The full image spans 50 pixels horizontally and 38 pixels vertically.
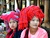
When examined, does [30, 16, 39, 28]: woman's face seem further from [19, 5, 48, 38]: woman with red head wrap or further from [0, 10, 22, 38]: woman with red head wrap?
[0, 10, 22, 38]: woman with red head wrap

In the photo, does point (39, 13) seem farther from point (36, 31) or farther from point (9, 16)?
point (9, 16)

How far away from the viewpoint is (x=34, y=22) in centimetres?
171

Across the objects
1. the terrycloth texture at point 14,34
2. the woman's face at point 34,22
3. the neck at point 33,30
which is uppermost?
the woman's face at point 34,22

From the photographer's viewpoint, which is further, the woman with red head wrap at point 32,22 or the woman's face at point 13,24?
the woman's face at point 13,24

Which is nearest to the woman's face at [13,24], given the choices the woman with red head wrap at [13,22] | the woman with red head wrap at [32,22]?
the woman with red head wrap at [13,22]

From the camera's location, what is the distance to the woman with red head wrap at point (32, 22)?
1.69m

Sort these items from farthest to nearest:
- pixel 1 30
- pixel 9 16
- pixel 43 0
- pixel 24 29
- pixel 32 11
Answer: pixel 43 0 → pixel 1 30 → pixel 9 16 → pixel 24 29 → pixel 32 11

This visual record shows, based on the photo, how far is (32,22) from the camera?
1.72 m

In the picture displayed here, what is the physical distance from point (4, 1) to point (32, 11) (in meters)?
2.90

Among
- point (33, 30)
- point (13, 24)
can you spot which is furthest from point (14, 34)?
point (33, 30)

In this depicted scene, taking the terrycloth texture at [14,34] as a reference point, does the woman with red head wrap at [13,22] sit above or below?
above

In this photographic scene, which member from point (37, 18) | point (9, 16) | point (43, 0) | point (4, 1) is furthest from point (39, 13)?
point (4, 1)

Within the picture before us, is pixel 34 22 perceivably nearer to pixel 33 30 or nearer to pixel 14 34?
pixel 33 30

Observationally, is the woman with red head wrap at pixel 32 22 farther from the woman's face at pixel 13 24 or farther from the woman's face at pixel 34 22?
the woman's face at pixel 13 24
